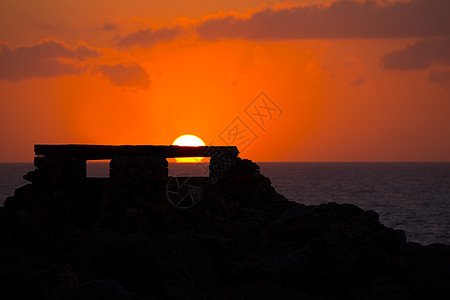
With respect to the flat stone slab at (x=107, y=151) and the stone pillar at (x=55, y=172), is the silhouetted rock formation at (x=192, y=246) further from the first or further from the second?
the flat stone slab at (x=107, y=151)

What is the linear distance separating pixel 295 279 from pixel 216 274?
1.25m

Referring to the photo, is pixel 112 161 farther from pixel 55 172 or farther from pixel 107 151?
pixel 55 172

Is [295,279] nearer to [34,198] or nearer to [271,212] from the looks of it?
[271,212]

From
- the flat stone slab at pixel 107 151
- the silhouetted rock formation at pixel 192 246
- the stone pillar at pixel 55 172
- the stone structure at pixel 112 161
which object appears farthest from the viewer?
the stone pillar at pixel 55 172

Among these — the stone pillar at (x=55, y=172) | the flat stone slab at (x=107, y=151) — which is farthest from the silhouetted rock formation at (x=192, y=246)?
the flat stone slab at (x=107, y=151)

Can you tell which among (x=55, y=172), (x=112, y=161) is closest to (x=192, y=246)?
(x=112, y=161)

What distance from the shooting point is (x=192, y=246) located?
8633 mm

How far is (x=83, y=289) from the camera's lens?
6.88 m

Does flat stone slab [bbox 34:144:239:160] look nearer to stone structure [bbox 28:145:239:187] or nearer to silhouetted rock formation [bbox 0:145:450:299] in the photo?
stone structure [bbox 28:145:239:187]

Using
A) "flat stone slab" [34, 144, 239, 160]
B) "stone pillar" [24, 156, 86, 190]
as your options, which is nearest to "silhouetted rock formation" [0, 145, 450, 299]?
"stone pillar" [24, 156, 86, 190]

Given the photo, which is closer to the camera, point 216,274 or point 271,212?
point 216,274

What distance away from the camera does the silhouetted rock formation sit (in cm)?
785

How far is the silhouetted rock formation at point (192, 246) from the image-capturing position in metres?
7.85

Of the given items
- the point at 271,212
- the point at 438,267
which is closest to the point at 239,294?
the point at 438,267
